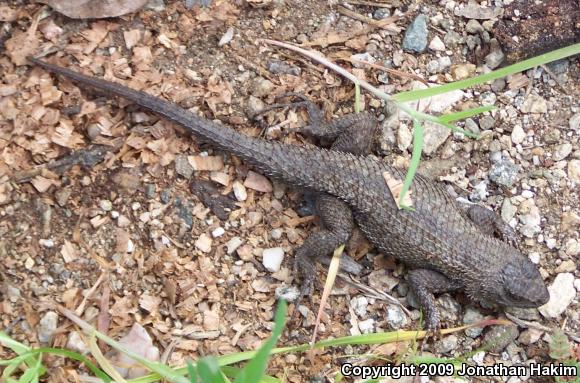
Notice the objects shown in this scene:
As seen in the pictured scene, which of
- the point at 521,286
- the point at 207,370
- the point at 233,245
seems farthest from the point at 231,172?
the point at 207,370

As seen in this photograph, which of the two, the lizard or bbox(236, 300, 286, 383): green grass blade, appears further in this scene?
the lizard

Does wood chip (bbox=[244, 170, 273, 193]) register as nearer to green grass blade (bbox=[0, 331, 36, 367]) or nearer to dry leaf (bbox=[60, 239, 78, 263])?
dry leaf (bbox=[60, 239, 78, 263])

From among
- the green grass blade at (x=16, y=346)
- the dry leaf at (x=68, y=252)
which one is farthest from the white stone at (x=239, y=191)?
the green grass blade at (x=16, y=346)

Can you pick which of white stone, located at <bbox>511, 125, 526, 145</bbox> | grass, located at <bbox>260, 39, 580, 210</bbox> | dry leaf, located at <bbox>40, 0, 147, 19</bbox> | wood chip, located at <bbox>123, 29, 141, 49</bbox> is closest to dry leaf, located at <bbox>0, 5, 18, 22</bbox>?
dry leaf, located at <bbox>40, 0, 147, 19</bbox>

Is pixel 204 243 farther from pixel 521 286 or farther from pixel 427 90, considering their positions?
pixel 521 286

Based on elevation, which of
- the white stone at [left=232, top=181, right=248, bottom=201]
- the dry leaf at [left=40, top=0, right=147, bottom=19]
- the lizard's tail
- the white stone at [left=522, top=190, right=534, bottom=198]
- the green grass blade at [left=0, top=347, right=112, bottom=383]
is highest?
the dry leaf at [left=40, top=0, right=147, bottom=19]
